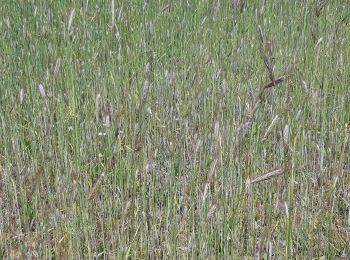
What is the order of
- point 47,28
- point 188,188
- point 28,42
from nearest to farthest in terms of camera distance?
point 188,188 < point 47,28 < point 28,42

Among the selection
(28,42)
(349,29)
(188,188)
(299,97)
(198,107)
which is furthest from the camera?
(349,29)

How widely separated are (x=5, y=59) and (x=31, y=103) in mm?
303

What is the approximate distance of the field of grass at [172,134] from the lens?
152cm

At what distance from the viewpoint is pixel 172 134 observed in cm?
200

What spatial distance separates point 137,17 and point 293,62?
842mm

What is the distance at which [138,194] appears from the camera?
1.84m

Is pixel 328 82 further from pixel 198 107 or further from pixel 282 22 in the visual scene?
pixel 198 107

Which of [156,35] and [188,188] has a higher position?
[156,35]

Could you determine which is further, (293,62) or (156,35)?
(156,35)

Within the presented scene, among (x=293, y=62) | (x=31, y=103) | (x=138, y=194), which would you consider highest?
(x=293, y=62)

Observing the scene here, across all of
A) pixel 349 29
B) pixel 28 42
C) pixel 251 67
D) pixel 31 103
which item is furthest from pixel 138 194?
pixel 349 29

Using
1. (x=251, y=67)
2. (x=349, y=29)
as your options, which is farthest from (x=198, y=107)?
(x=349, y=29)

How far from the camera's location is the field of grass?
1520mm

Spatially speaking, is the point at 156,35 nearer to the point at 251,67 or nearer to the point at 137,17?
the point at 137,17
